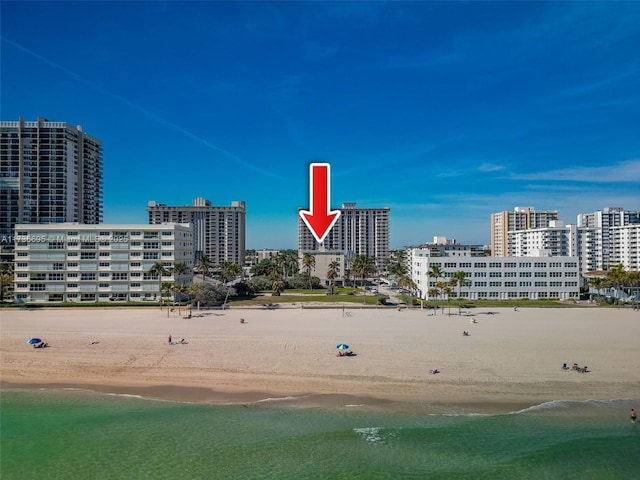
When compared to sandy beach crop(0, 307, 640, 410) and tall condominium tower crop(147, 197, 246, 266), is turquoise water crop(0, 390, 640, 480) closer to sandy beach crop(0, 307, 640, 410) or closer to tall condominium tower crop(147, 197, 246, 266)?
sandy beach crop(0, 307, 640, 410)

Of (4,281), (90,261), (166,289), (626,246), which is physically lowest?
(166,289)

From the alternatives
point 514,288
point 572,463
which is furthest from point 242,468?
point 514,288

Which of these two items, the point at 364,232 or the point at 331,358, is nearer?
the point at 331,358

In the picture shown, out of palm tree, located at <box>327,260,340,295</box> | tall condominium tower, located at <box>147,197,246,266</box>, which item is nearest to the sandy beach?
palm tree, located at <box>327,260,340,295</box>

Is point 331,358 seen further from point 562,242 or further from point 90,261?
point 562,242

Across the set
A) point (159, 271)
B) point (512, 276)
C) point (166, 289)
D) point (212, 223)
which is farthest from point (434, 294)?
point (212, 223)

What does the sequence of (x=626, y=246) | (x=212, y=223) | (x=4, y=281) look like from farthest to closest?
(x=212, y=223) → (x=626, y=246) → (x=4, y=281)
